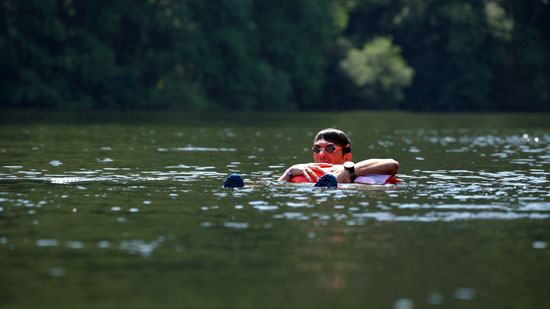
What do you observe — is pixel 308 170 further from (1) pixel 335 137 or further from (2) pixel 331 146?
(1) pixel 335 137

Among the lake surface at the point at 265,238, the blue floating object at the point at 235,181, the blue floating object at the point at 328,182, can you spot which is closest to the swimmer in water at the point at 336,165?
the lake surface at the point at 265,238

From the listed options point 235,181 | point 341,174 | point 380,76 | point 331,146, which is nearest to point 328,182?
point 341,174

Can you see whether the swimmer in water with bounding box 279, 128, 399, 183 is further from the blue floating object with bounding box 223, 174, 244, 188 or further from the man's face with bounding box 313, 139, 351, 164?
the blue floating object with bounding box 223, 174, 244, 188

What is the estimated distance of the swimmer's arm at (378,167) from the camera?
16453 mm

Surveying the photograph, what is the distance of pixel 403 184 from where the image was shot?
56.8ft

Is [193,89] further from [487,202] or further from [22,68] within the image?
[487,202]

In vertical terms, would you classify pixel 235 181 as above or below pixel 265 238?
below

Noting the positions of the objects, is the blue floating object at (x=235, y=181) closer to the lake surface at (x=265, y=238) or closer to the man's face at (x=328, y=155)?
the lake surface at (x=265, y=238)

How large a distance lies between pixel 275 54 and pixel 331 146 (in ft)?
265

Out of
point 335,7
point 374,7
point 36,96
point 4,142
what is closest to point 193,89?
point 36,96

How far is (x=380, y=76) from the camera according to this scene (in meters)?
94.9

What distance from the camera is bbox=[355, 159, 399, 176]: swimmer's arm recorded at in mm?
16453

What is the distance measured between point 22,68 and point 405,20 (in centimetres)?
4513

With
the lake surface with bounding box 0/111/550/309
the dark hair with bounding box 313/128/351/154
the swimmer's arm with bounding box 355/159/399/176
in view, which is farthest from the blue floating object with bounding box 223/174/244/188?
the swimmer's arm with bounding box 355/159/399/176
